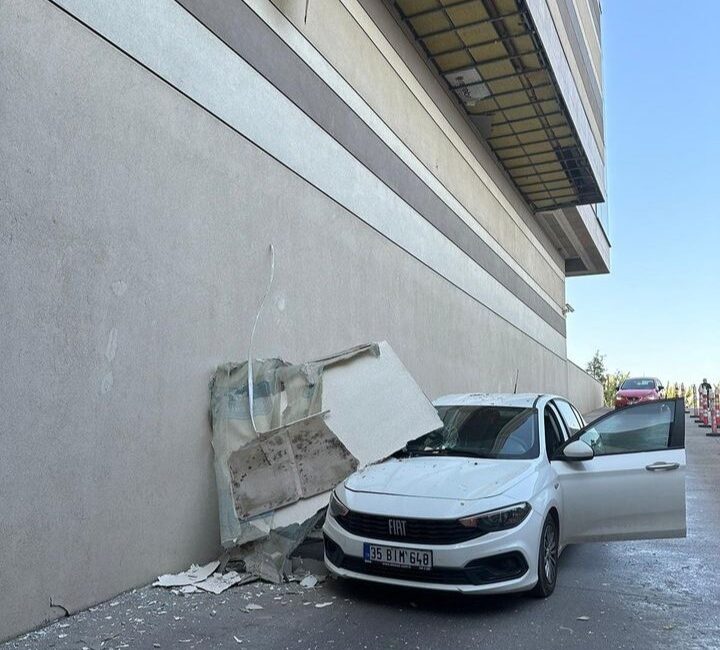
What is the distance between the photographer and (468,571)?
174 inches

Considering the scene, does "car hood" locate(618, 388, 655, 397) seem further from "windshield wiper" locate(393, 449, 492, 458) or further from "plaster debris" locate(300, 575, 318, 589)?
"plaster debris" locate(300, 575, 318, 589)

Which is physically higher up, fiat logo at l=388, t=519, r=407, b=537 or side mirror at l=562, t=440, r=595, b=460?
side mirror at l=562, t=440, r=595, b=460

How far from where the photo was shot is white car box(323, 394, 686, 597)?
4484 mm

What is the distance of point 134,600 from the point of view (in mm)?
4824

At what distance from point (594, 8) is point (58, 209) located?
31455mm

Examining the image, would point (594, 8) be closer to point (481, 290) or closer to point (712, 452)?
point (481, 290)

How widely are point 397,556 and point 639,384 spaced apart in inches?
1106

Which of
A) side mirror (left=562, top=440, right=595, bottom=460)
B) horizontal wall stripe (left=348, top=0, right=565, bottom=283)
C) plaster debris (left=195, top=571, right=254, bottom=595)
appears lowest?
plaster debris (left=195, top=571, right=254, bottom=595)

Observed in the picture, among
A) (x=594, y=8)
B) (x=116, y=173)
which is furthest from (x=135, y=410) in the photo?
(x=594, y=8)

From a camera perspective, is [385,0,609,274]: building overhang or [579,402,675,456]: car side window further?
[385,0,609,274]: building overhang

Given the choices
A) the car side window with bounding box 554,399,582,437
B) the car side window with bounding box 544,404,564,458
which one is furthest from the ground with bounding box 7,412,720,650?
the car side window with bounding box 554,399,582,437

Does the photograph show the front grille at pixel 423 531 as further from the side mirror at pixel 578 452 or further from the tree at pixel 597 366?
the tree at pixel 597 366

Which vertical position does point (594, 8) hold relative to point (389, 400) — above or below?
above

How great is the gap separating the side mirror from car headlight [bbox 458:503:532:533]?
3.31ft
